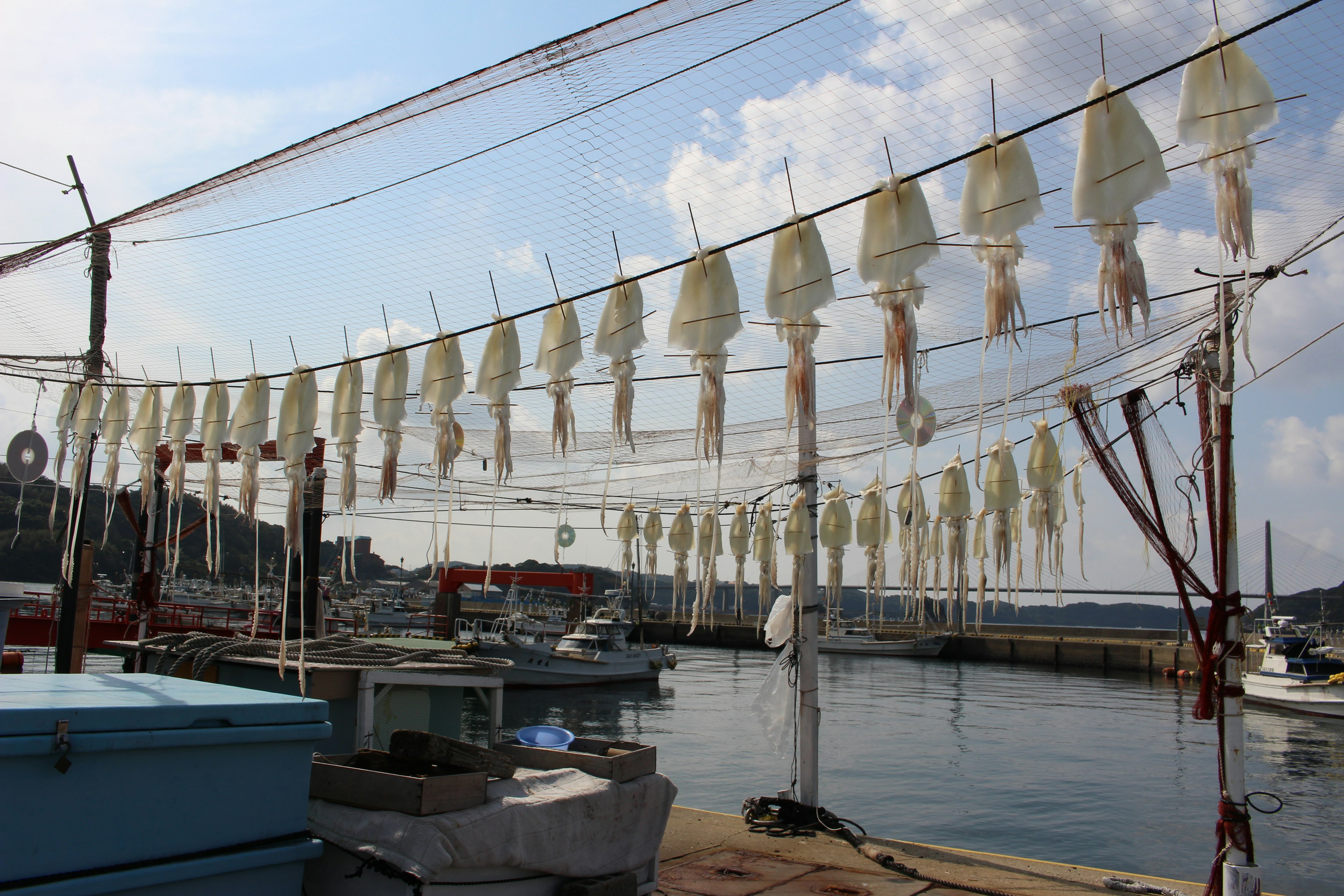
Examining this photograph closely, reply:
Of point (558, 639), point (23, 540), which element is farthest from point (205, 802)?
point (23, 540)

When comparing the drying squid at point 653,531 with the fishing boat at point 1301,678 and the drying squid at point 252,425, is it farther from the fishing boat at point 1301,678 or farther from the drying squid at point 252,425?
the fishing boat at point 1301,678

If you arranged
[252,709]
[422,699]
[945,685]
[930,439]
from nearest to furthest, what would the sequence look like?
[252,709] → [422,699] → [930,439] → [945,685]

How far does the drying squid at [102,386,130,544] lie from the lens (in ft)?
28.9

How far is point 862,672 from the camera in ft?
157

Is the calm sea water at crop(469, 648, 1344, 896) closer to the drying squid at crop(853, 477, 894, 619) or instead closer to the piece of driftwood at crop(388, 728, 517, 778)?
the drying squid at crop(853, 477, 894, 619)

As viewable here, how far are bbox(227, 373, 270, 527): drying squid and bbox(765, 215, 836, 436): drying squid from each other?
15.4 feet

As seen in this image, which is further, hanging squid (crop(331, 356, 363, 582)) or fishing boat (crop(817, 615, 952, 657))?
fishing boat (crop(817, 615, 952, 657))

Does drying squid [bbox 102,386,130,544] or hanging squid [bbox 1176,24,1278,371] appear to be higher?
hanging squid [bbox 1176,24,1278,371]

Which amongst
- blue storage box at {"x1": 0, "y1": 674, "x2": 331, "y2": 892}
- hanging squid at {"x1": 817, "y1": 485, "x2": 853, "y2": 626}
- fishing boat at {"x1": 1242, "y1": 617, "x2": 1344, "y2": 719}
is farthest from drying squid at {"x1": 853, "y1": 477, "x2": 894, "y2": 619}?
fishing boat at {"x1": 1242, "y1": 617, "x2": 1344, "y2": 719}

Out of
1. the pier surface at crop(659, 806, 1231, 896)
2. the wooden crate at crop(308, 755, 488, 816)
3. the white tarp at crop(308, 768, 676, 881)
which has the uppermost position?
the wooden crate at crop(308, 755, 488, 816)

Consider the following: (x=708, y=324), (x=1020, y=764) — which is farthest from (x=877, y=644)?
(x=708, y=324)

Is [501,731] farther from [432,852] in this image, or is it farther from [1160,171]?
[1160,171]

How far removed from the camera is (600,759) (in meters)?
5.38

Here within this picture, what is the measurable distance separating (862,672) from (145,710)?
4775 cm
